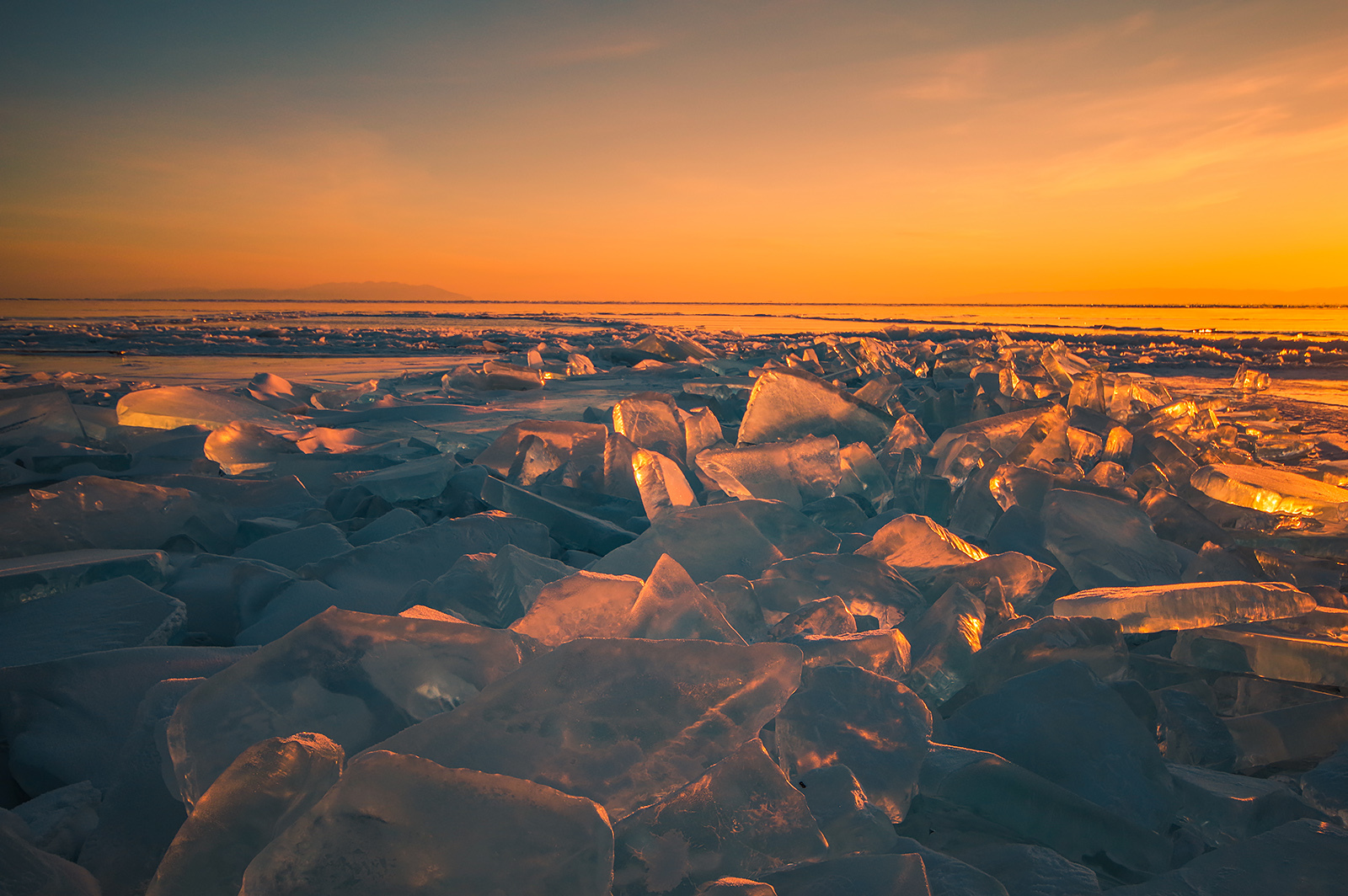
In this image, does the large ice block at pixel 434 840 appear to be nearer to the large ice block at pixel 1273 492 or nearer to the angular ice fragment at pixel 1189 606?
the angular ice fragment at pixel 1189 606

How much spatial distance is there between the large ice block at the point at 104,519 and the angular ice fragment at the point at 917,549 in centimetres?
151

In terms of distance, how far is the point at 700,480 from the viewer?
2023 millimetres

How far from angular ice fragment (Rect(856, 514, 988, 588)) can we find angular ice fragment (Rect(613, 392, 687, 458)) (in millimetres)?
867

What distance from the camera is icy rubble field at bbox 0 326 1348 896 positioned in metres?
0.59

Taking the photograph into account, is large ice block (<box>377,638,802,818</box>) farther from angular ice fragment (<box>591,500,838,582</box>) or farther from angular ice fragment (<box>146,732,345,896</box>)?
angular ice fragment (<box>591,500,838,582</box>)

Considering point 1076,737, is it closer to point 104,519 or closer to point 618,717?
point 618,717

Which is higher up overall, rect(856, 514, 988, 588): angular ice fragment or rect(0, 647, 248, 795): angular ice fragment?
rect(856, 514, 988, 588): angular ice fragment

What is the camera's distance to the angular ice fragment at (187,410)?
8.82ft

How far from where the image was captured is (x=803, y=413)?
2.46m

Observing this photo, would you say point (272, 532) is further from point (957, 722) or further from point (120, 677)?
point (957, 722)

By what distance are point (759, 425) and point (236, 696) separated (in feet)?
6.08

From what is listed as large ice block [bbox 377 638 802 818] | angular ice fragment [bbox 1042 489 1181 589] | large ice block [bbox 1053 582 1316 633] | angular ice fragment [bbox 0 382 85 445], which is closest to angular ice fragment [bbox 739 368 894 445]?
angular ice fragment [bbox 1042 489 1181 589]

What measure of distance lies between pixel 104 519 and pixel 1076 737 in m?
1.87

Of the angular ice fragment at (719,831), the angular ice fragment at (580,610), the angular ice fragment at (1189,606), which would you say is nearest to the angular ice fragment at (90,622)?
the angular ice fragment at (580,610)
